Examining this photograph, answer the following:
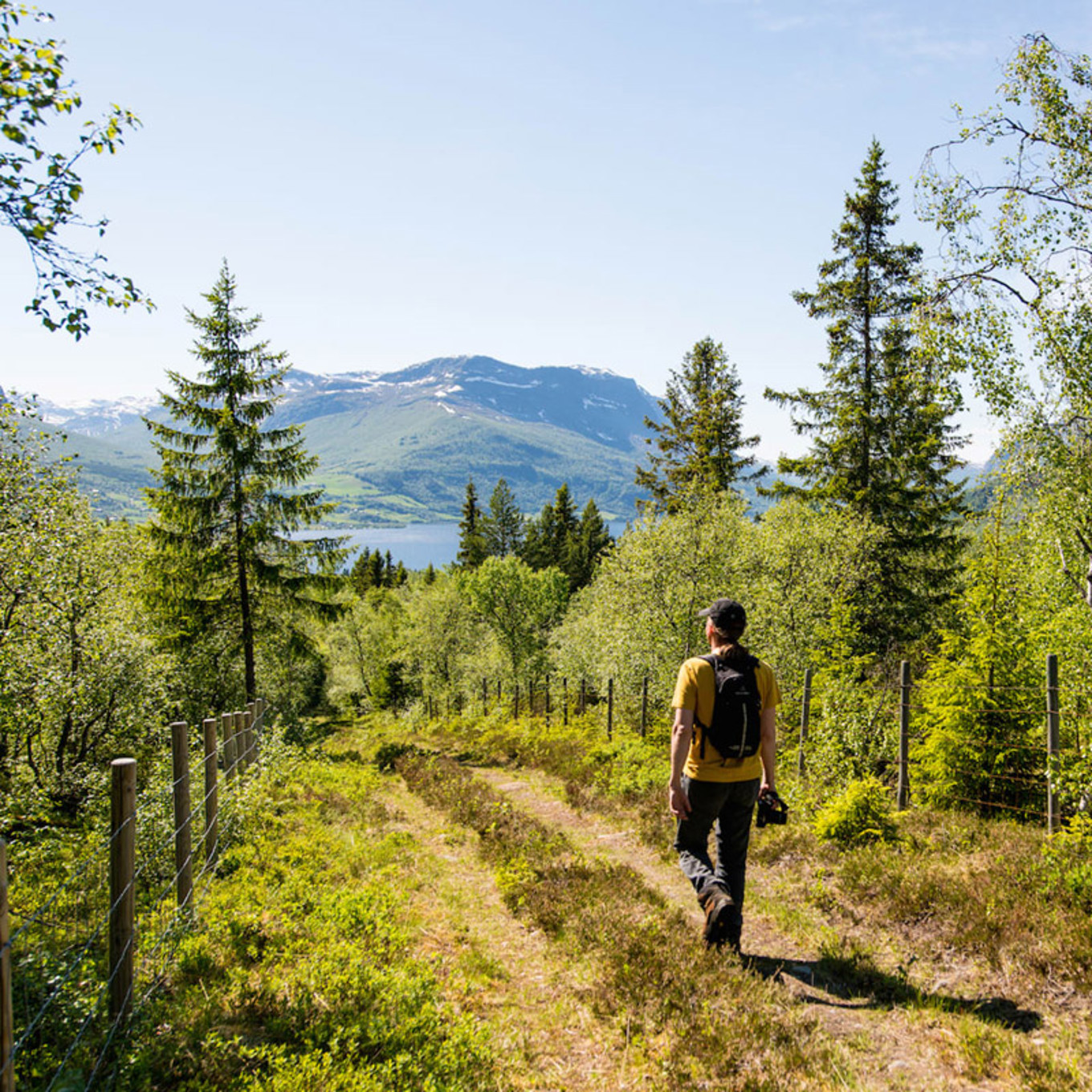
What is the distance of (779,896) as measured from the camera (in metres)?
7.23

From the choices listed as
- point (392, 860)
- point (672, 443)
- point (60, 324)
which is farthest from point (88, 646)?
point (672, 443)

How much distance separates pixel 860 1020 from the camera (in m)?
4.73

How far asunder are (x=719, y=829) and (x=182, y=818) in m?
4.62

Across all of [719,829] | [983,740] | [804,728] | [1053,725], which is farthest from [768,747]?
[804,728]

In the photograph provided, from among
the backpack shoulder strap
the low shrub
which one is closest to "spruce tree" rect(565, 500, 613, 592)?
the low shrub

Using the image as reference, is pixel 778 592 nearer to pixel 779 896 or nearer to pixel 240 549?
pixel 779 896

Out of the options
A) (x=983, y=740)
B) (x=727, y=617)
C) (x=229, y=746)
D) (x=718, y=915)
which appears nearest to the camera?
(x=718, y=915)

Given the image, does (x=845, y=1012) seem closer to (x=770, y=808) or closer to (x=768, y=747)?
(x=770, y=808)

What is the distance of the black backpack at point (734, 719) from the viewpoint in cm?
540

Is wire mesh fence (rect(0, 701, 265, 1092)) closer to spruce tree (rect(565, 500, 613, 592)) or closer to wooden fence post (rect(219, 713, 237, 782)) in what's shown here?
wooden fence post (rect(219, 713, 237, 782))

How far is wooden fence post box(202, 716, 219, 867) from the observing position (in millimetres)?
7219

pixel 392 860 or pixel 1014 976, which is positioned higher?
pixel 1014 976

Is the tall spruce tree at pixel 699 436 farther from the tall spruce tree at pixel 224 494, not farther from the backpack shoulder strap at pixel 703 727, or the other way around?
the backpack shoulder strap at pixel 703 727

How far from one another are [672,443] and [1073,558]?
812 inches
